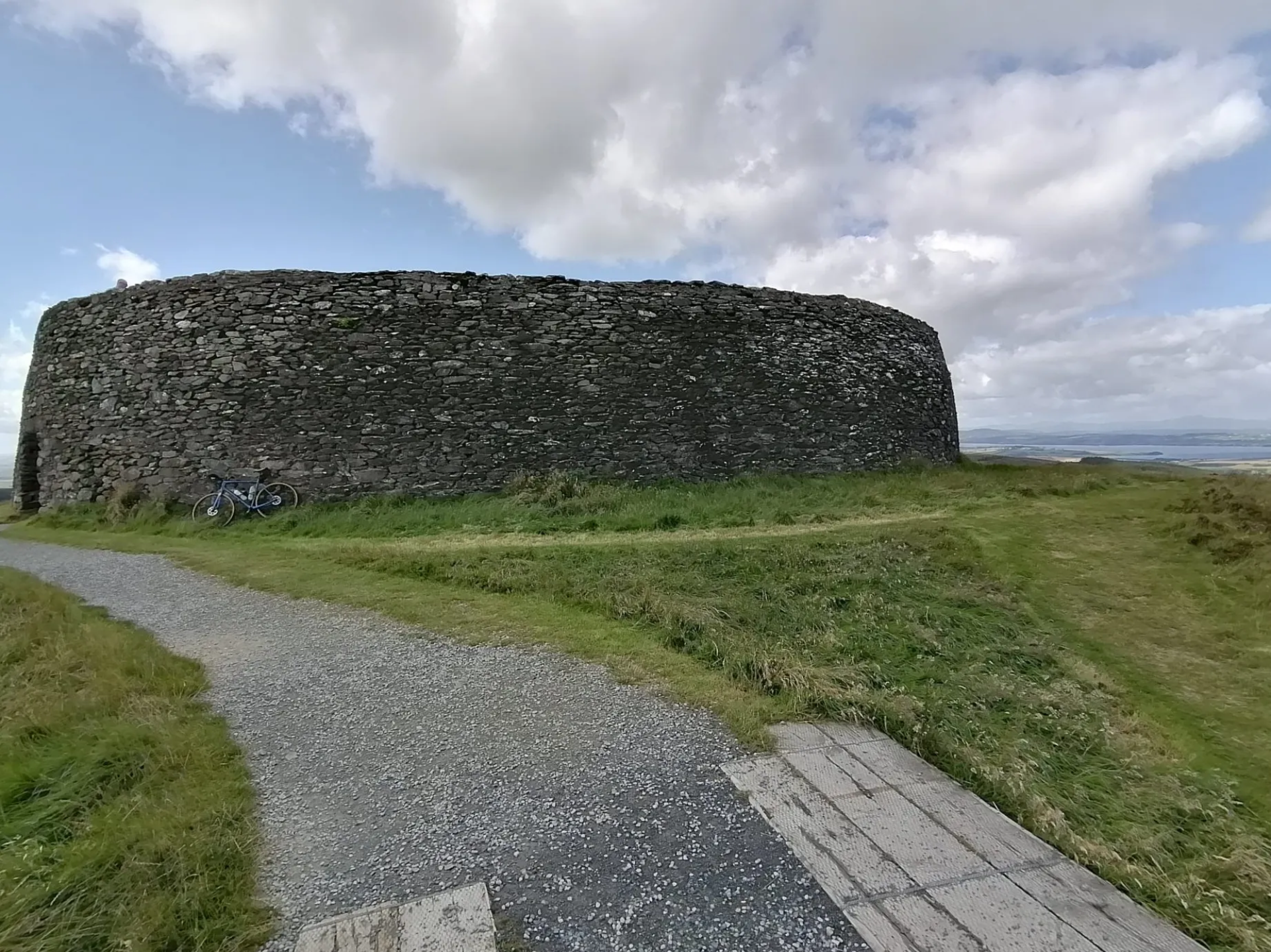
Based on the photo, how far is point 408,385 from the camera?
1319 cm

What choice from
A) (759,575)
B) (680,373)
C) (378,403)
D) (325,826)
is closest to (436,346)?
(378,403)

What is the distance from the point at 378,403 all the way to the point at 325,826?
36.7 feet

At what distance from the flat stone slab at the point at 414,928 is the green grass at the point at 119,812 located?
0.26 m

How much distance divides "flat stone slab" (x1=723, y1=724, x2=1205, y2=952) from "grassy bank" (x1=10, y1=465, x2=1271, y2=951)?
0.79 ft

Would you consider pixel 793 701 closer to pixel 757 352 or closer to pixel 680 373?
pixel 680 373

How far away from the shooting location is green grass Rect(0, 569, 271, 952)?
230 centimetres

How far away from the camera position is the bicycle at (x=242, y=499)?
39.1ft

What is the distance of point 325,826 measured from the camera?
297cm

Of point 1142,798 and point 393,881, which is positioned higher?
point 393,881

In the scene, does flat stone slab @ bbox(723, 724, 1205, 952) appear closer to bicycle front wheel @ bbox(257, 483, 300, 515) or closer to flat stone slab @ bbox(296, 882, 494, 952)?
flat stone slab @ bbox(296, 882, 494, 952)

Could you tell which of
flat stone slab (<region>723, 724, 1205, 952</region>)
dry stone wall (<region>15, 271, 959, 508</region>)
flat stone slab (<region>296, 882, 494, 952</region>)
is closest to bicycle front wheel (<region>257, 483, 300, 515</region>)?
dry stone wall (<region>15, 271, 959, 508</region>)

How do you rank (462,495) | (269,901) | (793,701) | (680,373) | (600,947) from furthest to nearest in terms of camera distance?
(680,373) → (462,495) → (793,701) → (269,901) → (600,947)

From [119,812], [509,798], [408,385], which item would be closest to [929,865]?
[509,798]

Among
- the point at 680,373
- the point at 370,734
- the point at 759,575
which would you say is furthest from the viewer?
the point at 680,373
